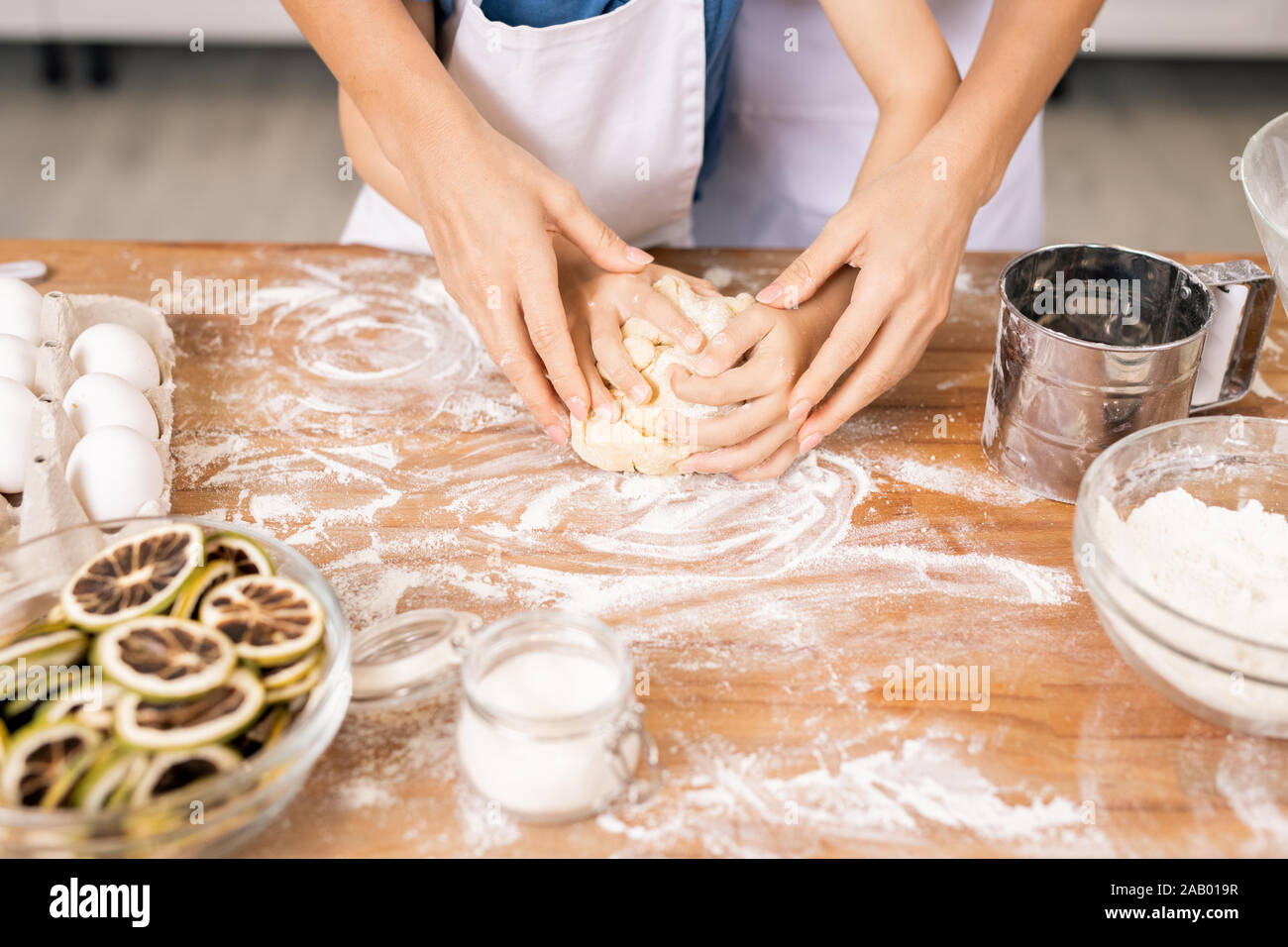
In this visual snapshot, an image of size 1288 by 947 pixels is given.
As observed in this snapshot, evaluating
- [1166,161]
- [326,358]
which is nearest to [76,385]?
[326,358]

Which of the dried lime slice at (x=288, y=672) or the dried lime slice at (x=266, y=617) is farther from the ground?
the dried lime slice at (x=266, y=617)

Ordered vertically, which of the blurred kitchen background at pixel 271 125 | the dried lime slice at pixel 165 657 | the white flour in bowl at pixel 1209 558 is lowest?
the blurred kitchen background at pixel 271 125

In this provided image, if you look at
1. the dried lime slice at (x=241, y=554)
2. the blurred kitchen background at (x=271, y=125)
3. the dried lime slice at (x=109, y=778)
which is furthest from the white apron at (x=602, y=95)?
the blurred kitchen background at (x=271, y=125)

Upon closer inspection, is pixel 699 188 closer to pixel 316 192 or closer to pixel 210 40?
pixel 316 192

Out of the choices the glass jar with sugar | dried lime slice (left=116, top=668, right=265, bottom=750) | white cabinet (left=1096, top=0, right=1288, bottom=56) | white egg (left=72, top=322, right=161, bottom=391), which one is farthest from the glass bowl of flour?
white cabinet (left=1096, top=0, right=1288, bottom=56)

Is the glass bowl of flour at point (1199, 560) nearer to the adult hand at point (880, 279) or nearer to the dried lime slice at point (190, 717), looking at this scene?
the adult hand at point (880, 279)

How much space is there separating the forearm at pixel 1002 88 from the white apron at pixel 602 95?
1.17ft

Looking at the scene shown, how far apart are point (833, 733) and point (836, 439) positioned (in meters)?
0.46

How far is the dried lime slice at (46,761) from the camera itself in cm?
68

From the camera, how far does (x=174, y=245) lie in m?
1.51

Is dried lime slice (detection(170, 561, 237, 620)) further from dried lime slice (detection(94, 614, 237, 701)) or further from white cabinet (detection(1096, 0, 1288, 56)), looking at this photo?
white cabinet (detection(1096, 0, 1288, 56))

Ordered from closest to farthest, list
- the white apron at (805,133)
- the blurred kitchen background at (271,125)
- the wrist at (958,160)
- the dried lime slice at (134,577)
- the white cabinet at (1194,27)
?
the dried lime slice at (134,577) → the wrist at (958,160) → the white apron at (805,133) → the blurred kitchen background at (271,125) → the white cabinet at (1194,27)

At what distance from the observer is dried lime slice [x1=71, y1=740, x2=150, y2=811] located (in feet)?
2.23
